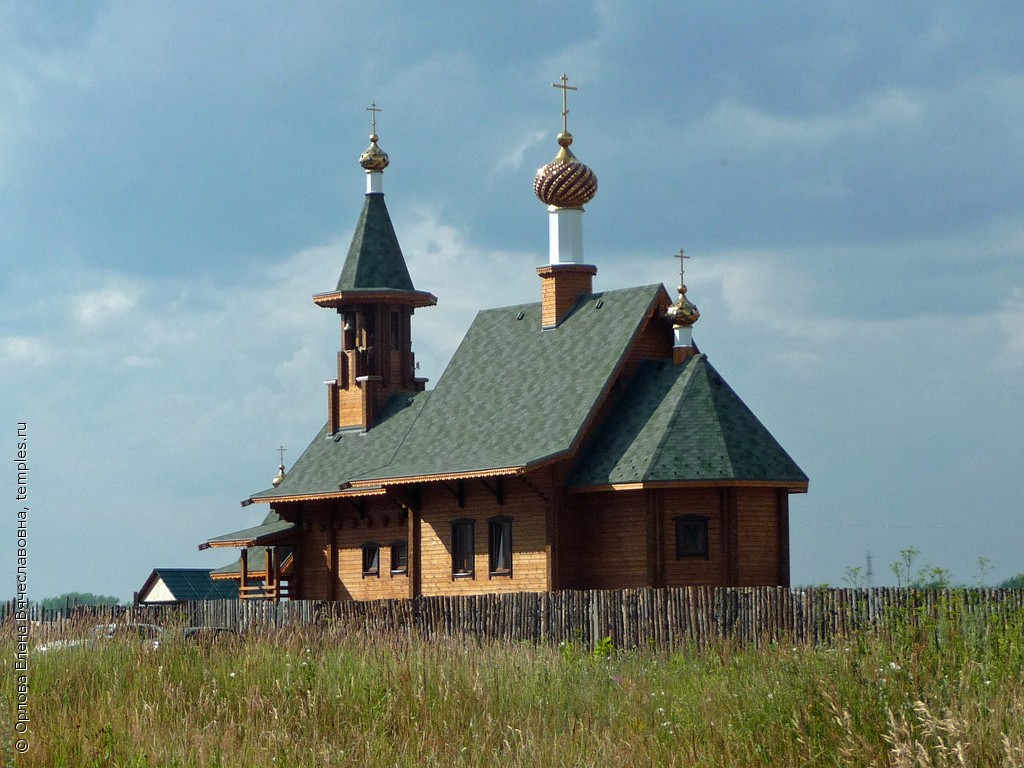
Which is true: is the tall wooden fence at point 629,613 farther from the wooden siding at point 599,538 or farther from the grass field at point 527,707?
the grass field at point 527,707

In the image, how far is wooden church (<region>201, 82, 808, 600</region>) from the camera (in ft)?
98.4

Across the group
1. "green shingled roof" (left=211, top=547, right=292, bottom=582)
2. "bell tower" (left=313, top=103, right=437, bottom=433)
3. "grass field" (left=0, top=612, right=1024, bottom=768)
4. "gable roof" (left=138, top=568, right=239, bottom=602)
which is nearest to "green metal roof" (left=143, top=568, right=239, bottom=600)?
"gable roof" (left=138, top=568, right=239, bottom=602)

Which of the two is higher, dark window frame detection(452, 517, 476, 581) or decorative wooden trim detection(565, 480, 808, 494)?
decorative wooden trim detection(565, 480, 808, 494)

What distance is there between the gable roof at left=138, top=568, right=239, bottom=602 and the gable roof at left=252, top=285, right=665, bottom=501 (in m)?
30.2

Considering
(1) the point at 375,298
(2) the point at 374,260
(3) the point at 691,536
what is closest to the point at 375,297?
(1) the point at 375,298

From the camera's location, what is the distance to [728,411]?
3141 cm

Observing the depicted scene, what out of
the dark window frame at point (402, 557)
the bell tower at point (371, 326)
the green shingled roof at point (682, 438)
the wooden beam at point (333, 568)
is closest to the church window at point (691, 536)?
the green shingled roof at point (682, 438)

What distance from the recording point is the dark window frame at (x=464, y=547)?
32500 millimetres

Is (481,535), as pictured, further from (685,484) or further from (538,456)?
(685,484)

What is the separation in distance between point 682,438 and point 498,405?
5681 mm

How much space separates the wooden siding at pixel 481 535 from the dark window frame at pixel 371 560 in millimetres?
2333

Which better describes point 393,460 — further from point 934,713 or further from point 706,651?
point 934,713

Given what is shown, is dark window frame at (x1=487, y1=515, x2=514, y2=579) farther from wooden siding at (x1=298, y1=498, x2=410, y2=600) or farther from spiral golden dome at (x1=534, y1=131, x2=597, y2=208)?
spiral golden dome at (x1=534, y1=131, x2=597, y2=208)

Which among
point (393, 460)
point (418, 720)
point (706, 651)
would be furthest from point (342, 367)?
point (418, 720)
